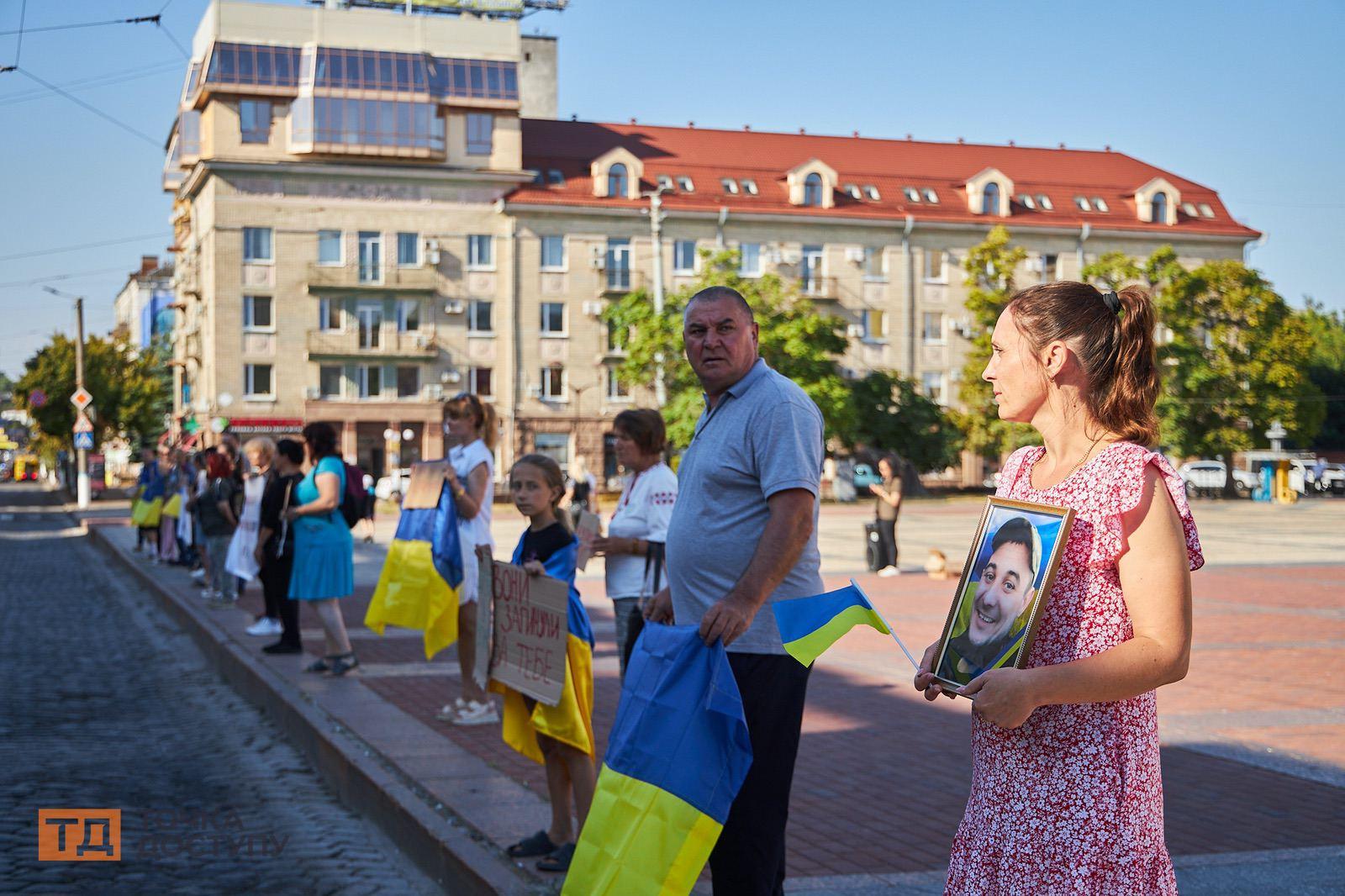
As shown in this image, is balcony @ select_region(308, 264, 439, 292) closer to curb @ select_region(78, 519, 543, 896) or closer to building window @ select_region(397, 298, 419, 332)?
building window @ select_region(397, 298, 419, 332)

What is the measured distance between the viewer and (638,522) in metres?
6.68

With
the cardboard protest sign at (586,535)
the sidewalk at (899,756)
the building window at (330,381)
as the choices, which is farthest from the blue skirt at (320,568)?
the building window at (330,381)

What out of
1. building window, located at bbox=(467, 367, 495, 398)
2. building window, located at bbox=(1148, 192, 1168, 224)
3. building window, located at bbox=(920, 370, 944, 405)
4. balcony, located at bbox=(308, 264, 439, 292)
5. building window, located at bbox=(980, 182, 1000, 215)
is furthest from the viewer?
building window, located at bbox=(1148, 192, 1168, 224)

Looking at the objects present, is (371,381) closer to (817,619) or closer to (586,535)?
(586,535)

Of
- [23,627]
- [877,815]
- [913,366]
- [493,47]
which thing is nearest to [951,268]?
[913,366]

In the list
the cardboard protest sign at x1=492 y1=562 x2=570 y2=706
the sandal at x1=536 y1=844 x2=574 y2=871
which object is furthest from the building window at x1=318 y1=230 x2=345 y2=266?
the sandal at x1=536 y1=844 x2=574 y2=871

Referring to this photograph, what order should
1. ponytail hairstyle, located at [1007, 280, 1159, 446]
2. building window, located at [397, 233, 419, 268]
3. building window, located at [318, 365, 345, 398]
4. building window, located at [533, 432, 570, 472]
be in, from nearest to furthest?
ponytail hairstyle, located at [1007, 280, 1159, 446] < building window, located at [318, 365, 345, 398] < building window, located at [397, 233, 419, 268] < building window, located at [533, 432, 570, 472]

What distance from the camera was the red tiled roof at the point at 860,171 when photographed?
6228 centimetres

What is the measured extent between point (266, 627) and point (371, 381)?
47500 mm

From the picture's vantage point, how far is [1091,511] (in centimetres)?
254

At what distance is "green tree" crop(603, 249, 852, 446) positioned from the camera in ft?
170

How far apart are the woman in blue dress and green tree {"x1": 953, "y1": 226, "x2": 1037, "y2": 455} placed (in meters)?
47.1

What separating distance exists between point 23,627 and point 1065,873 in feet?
47.2

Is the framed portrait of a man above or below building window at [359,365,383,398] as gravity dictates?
below
